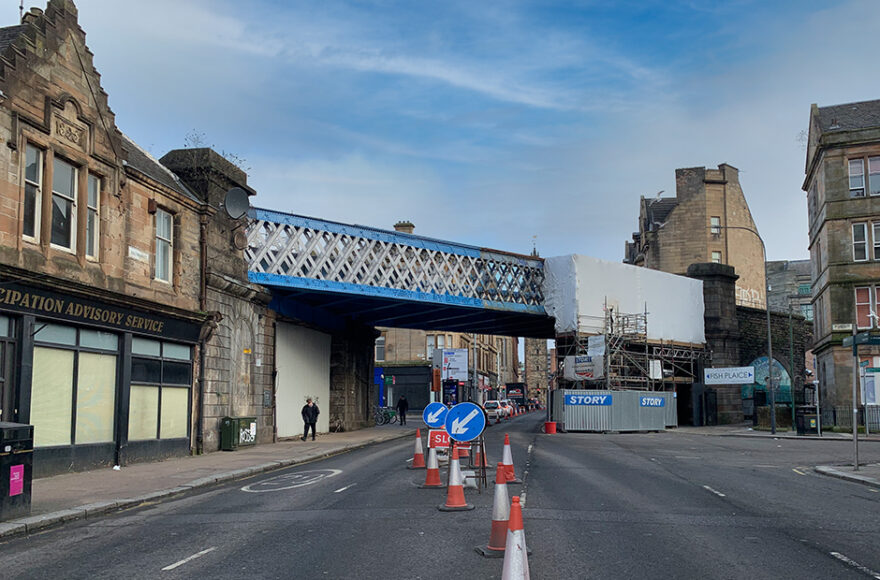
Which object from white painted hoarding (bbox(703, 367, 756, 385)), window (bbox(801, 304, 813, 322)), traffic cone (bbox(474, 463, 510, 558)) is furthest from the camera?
window (bbox(801, 304, 813, 322))

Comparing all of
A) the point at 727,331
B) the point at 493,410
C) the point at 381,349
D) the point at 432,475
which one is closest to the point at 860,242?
the point at 727,331

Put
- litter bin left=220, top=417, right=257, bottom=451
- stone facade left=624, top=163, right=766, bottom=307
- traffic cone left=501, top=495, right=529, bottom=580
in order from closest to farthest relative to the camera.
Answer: traffic cone left=501, top=495, right=529, bottom=580, litter bin left=220, top=417, right=257, bottom=451, stone facade left=624, top=163, right=766, bottom=307

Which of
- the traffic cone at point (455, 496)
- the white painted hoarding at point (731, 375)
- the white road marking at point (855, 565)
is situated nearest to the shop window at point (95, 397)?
the traffic cone at point (455, 496)

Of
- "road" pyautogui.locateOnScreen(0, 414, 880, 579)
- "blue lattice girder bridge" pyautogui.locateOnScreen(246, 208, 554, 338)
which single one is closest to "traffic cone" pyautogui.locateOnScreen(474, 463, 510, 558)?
"road" pyautogui.locateOnScreen(0, 414, 880, 579)

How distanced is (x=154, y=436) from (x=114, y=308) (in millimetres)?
3865

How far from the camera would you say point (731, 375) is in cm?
4150

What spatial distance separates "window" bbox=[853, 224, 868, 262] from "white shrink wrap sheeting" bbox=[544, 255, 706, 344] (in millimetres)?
9957

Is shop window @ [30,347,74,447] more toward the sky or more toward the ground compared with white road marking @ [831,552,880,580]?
more toward the sky

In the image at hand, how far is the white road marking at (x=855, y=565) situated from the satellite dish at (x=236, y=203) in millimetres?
20868

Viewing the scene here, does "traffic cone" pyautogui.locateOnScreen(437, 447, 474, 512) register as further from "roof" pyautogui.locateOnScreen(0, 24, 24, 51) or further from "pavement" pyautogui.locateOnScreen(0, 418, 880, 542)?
"roof" pyautogui.locateOnScreen(0, 24, 24, 51)

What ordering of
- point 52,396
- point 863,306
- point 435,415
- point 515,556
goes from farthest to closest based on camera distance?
point 863,306
point 52,396
point 435,415
point 515,556

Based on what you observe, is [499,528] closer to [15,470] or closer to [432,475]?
[432,475]

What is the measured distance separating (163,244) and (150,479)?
797 centimetres

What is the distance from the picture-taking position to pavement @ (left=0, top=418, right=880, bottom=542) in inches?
464
